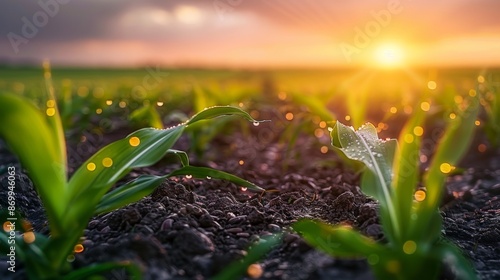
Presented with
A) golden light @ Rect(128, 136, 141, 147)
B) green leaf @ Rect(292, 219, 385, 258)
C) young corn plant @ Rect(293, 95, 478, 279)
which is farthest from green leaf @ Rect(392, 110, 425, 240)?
golden light @ Rect(128, 136, 141, 147)

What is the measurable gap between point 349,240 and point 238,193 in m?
1.45

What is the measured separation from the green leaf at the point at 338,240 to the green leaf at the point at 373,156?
0.14 metres

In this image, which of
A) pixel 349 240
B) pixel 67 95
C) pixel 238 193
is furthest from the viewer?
pixel 67 95

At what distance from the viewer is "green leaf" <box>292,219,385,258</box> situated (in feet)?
4.50

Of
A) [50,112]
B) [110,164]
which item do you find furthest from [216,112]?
[50,112]

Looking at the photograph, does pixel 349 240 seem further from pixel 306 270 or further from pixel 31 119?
pixel 31 119

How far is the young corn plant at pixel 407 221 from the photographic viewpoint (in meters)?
1.36

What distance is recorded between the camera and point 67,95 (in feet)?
16.2

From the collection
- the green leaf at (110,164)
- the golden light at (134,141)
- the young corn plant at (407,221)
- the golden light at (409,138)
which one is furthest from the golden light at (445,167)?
the golden light at (134,141)

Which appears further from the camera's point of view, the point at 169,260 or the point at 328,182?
the point at 328,182

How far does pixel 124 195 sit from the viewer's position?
190cm

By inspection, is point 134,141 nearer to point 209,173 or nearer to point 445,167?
point 209,173

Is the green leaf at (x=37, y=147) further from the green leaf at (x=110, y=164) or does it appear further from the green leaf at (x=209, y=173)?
the green leaf at (x=209, y=173)

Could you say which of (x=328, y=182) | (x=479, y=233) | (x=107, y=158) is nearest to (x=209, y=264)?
(x=107, y=158)
